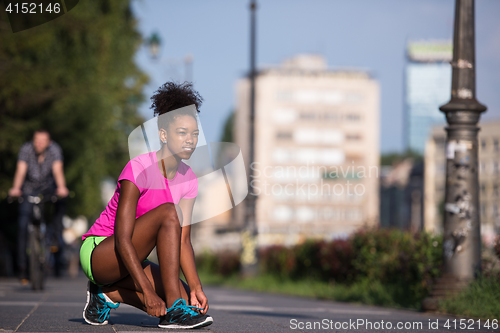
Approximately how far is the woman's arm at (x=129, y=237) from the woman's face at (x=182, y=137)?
1.19 feet

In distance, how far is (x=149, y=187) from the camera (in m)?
4.39

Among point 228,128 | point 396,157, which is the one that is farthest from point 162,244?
point 396,157

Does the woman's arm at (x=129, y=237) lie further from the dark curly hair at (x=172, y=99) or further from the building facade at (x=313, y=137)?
the building facade at (x=313, y=137)

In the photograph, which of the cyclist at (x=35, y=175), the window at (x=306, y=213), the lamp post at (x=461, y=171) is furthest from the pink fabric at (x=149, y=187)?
the window at (x=306, y=213)

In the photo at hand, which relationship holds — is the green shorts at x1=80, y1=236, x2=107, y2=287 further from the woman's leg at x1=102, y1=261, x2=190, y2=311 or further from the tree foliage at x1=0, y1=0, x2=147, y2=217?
the tree foliage at x1=0, y1=0, x2=147, y2=217

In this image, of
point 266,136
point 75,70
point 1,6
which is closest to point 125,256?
point 1,6

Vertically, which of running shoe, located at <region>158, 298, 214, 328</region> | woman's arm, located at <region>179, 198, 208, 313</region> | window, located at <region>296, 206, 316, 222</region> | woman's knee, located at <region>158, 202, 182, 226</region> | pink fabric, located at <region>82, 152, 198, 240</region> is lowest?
window, located at <region>296, 206, 316, 222</region>

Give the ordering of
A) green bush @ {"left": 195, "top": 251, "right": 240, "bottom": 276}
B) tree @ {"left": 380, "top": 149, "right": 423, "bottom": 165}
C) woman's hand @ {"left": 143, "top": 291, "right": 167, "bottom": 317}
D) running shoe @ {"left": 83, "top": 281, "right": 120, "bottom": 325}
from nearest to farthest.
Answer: woman's hand @ {"left": 143, "top": 291, "right": 167, "bottom": 317} < running shoe @ {"left": 83, "top": 281, "right": 120, "bottom": 325} < green bush @ {"left": 195, "top": 251, "right": 240, "bottom": 276} < tree @ {"left": 380, "top": 149, "right": 423, "bottom": 165}

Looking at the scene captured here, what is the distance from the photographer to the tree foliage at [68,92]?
1458 cm

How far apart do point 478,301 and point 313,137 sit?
354 feet

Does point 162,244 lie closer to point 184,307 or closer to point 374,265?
point 184,307

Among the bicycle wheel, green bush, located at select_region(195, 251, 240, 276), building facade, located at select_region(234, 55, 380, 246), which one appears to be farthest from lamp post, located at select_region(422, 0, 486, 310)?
building facade, located at select_region(234, 55, 380, 246)

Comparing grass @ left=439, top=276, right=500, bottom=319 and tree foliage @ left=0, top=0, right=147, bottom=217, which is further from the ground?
tree foliage @ left=0, top=0, right=147, bottom=217

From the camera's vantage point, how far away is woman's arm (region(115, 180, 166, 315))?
4145 millimetres
